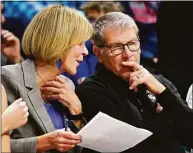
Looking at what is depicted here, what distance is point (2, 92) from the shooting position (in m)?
1.82

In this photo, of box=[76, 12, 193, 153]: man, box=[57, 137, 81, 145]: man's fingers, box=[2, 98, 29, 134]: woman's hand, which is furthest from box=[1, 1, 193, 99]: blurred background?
box=[2, 98, 29, 134]: woman's hand

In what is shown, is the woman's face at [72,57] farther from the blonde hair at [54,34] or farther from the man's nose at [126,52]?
the man's nose at [126,52]

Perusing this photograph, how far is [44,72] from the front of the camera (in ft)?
7.11

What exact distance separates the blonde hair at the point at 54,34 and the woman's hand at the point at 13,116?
38 centimetres

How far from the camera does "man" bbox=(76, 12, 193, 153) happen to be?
87.7 inches

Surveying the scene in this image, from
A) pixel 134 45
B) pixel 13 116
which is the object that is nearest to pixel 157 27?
pixel 134 45

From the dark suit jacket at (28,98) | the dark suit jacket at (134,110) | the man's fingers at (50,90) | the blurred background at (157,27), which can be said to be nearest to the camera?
the dark suit jacket at (28,98)

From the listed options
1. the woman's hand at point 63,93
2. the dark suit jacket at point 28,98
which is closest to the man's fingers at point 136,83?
the woman's hand at point 63,93

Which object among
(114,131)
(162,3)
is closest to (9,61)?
(162,3)

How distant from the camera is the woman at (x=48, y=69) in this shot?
2.03m

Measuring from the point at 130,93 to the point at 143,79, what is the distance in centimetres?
13

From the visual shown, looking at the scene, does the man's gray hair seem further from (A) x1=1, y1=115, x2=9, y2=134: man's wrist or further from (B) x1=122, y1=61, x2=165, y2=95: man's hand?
(A) x1=1, y1=115, x2=9, y2=134: man's wrist

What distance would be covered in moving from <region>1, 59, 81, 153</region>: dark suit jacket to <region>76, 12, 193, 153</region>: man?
0.86 feet

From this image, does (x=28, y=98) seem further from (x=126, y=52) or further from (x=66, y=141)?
(x=126, y=52)
